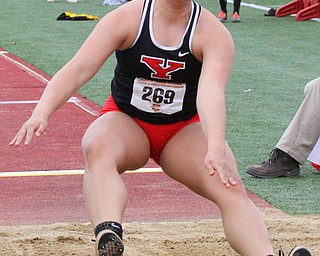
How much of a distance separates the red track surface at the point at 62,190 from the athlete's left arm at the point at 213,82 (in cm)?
195

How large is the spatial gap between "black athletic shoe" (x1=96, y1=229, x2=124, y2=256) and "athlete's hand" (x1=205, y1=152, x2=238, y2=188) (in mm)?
550

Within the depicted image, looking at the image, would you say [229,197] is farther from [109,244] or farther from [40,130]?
[40,130]

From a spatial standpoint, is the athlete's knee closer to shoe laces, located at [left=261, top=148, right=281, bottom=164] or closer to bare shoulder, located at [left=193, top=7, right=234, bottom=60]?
bare shoulder, located at [left=193, top=7, right=234, bottom=60]

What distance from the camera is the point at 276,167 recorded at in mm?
7566

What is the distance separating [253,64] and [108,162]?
28.4ft

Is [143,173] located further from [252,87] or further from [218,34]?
[252,87]

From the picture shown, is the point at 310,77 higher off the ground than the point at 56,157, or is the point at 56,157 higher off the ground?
the point at 56,157

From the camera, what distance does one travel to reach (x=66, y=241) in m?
6.06

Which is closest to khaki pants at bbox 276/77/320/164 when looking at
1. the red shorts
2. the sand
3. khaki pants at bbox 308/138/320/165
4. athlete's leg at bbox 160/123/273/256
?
khaki pants at bbox 308/138/320/165

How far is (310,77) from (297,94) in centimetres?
118

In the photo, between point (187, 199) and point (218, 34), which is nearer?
point (218, 34)

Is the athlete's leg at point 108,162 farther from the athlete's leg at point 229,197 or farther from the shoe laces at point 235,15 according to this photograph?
the shoe laces at point 235,15

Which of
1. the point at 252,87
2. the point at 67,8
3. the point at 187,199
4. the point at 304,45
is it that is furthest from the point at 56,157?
the point at 67,8

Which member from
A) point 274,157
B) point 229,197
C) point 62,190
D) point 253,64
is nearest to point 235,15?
point 253,64
